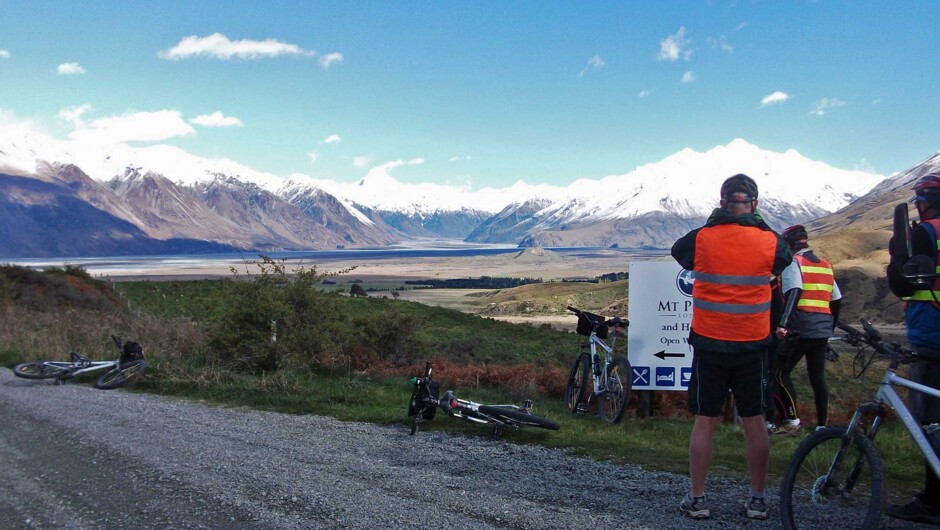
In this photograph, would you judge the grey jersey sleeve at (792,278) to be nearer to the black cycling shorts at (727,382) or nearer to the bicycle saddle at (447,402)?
the black cycling shorts at (727,382)

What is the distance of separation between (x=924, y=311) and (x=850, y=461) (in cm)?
124

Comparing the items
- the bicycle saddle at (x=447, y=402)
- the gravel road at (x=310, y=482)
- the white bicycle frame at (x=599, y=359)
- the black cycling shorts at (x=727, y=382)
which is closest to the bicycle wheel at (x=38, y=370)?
the gravel road at (x=310, y=482)

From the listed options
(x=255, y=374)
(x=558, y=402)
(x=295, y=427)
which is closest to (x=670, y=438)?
(x=558, y=402)

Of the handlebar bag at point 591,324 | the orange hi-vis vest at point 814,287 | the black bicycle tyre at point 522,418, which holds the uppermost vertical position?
the orange hi-vis vest at point 814,287

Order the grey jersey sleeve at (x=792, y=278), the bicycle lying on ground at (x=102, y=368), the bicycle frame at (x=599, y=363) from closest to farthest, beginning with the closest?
the grey jersey sleeve at (x=792, y=278)
the bicycle frame at (x=599, y=363)
the bicycle lying on ground at (x=102, y=368)

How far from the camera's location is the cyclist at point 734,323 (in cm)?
473

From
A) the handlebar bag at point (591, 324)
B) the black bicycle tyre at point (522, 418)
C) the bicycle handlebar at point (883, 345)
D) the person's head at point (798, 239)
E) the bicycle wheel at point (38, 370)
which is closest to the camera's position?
the bicycle handlebar at point (883, 345)

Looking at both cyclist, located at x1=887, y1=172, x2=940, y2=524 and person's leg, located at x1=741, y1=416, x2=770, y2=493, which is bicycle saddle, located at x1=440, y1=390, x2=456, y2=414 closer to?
person's leg, located at x1=741, y1=416, x2=770, y2=493

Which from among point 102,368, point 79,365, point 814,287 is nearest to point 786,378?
point 814,287

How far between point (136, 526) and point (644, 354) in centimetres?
648

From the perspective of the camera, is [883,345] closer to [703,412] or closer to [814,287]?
[703,412]

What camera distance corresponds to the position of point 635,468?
19.8ft

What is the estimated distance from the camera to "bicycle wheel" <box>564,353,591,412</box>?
9297 millimetres

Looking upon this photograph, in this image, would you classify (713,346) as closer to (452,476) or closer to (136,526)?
(452,476)
